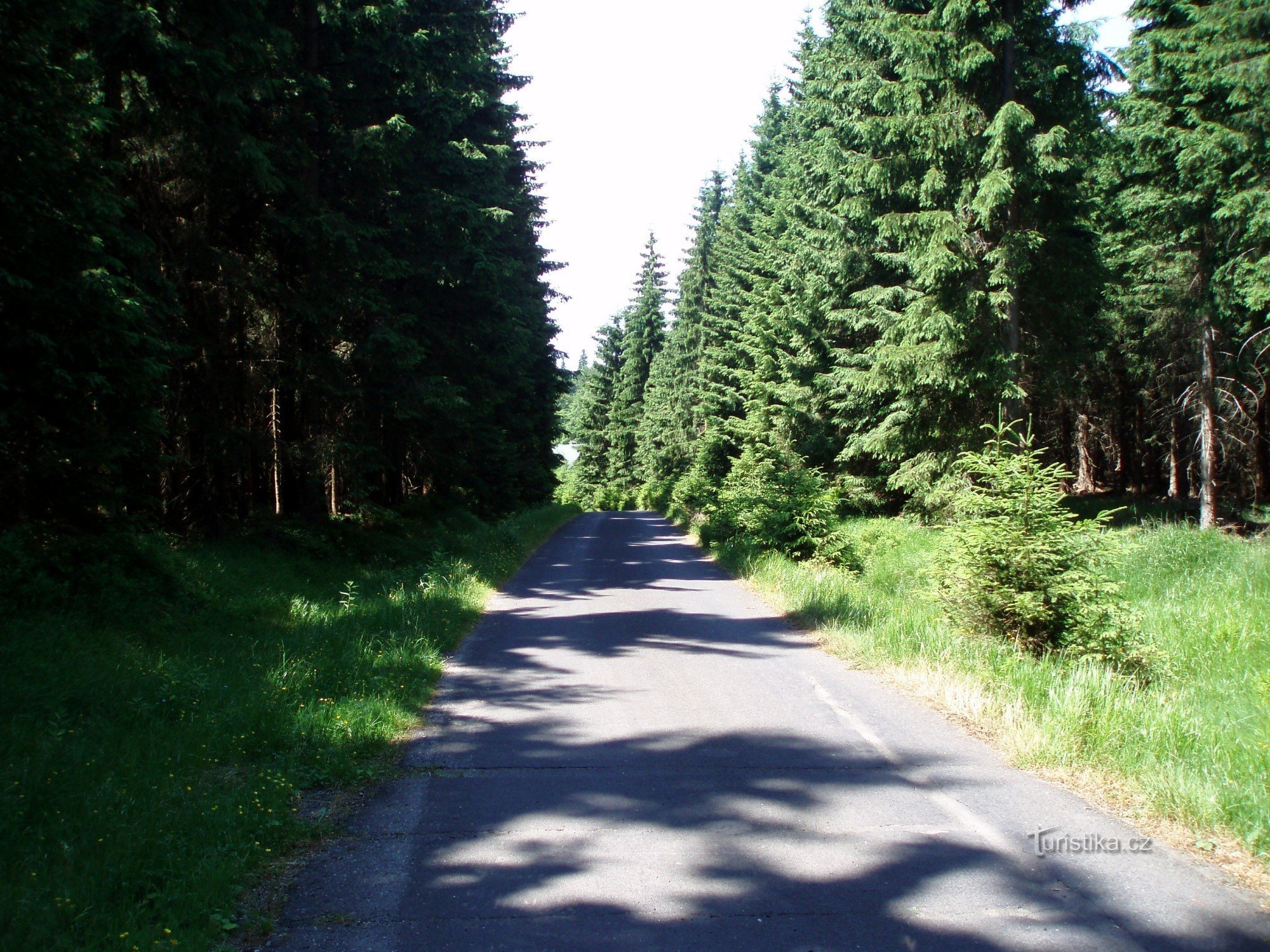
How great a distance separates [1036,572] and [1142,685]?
1.50 meters

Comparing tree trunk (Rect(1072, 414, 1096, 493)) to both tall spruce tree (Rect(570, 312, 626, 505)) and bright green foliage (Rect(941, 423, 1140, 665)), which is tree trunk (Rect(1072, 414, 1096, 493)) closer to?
bright green foliage (Rect(941, 423, 1140, 665))

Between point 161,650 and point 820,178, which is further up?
point 820,178

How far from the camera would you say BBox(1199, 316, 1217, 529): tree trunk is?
1977 centimetres

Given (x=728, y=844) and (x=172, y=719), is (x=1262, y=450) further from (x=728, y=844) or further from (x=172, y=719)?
(x=172, y=719)

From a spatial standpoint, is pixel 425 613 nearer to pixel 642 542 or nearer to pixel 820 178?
pixel 642 542

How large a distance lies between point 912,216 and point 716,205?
120ft

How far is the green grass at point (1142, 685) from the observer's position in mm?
5066

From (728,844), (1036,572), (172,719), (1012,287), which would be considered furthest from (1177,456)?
(172,719)

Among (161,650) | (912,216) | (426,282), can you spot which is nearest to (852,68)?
(912,216)

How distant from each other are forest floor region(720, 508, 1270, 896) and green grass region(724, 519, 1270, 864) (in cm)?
1

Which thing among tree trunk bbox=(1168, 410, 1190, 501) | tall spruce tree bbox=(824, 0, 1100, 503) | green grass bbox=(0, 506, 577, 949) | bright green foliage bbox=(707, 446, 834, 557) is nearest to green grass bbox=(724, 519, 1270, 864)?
bright green foliage bbox=(707, 446, 834, 557)

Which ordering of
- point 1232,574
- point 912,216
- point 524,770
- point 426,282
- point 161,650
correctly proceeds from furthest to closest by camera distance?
1. point 426,282
2. point 912,216
3. point 1232,574
4. point 161,650
5. point 524,770

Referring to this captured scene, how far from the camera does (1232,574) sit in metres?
13.3

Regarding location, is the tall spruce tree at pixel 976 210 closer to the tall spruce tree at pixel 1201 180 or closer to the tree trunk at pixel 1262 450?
the tall spruce tree at pixel 1201 180
